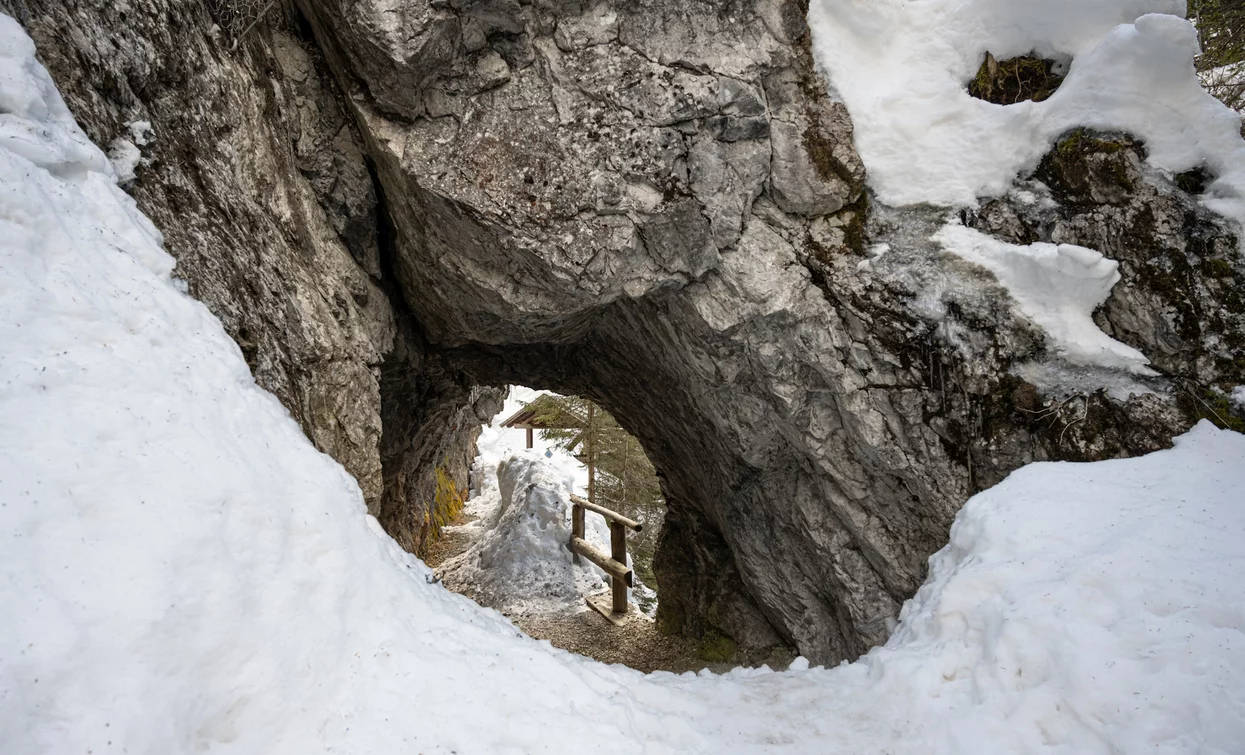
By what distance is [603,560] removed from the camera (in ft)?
41.8

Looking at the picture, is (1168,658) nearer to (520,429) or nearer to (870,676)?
(870,676)

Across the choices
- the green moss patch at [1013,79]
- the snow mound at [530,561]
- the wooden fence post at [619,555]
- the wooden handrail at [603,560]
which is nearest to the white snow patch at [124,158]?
the green moss patch at [1013,79]

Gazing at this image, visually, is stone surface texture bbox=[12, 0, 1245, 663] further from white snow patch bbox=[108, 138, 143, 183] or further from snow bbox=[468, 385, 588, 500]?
snow bbox=[468, 385, 588, 500]

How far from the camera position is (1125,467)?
4.72 meters

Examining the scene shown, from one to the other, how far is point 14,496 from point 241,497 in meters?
0.84

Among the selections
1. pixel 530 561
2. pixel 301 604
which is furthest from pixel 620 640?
pixel 301 604

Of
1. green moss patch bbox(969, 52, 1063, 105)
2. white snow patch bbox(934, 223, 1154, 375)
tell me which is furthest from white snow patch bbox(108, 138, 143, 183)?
green moss patch bbox(969, 52, 1063, 105)

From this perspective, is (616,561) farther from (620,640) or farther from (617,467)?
(617,467)

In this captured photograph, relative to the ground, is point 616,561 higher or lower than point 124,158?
lower

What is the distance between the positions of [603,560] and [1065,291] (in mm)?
9526

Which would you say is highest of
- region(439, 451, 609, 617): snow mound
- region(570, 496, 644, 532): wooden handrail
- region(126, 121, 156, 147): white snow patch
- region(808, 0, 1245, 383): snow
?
region(808, 0, 1245, 383): snow

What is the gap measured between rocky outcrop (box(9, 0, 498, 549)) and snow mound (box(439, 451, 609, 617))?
7558 millimetres

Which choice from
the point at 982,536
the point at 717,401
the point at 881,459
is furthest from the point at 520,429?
the point at 982,536

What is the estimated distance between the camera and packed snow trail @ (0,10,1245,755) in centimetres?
244
